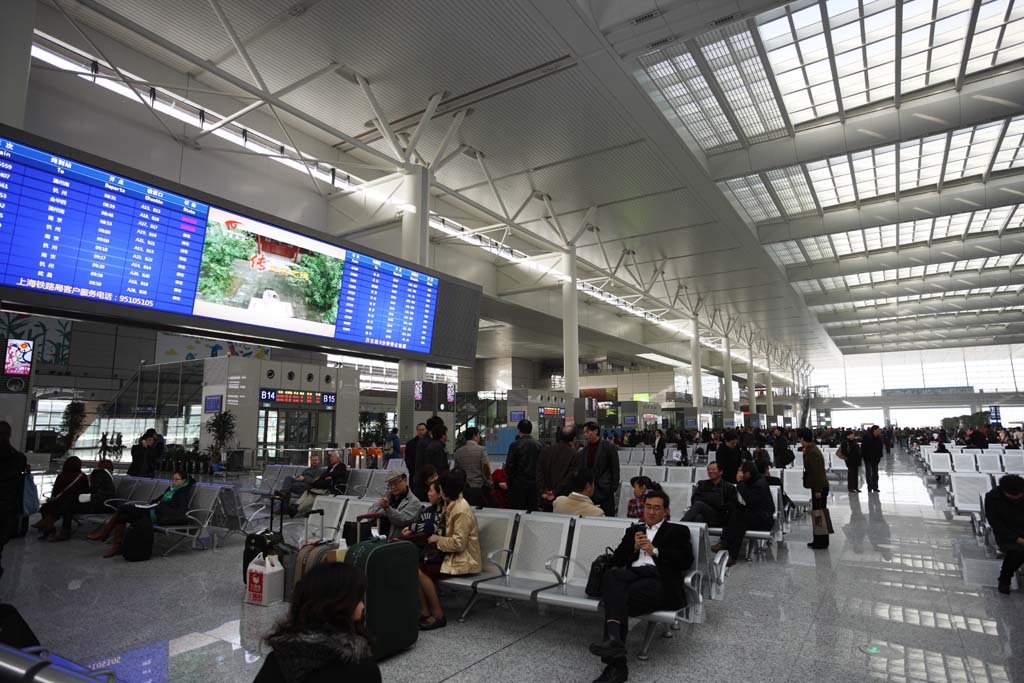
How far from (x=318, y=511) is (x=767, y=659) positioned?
465cm

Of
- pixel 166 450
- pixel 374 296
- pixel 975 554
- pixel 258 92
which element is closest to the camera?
pixel 975 554

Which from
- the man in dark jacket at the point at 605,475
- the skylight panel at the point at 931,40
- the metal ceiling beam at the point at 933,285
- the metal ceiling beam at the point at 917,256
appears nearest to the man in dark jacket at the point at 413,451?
the man in dark jacket at the point at 605,475

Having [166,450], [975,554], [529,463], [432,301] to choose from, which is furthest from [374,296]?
[166,450]

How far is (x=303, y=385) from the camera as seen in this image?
2202cm

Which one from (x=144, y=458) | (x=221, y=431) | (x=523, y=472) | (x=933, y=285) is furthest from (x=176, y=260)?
(x=933, y=285)

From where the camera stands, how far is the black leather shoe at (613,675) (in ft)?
12.1

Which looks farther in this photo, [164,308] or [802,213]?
[802,213]

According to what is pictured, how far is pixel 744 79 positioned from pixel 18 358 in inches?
593

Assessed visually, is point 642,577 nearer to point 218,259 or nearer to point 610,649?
point 610,649

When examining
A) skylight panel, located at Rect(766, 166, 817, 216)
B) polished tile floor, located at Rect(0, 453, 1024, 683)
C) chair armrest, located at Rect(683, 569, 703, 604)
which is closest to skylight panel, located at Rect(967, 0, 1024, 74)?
skylight panel, located at Rect(766, 166, 817, 216)

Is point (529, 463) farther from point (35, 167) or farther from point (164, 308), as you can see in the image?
point (35, 167)

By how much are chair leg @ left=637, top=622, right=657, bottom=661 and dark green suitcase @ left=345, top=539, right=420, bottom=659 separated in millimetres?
1617

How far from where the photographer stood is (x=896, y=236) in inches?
963

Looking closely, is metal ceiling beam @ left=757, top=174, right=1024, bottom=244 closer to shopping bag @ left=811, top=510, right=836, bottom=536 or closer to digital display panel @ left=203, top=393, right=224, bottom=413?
shopping bag @ left=811, top=510, right=836, bottom=536
